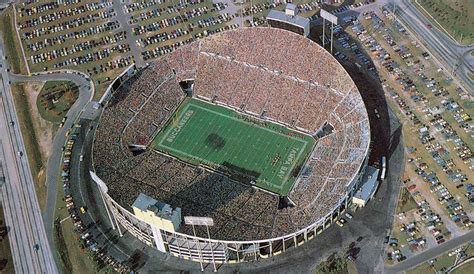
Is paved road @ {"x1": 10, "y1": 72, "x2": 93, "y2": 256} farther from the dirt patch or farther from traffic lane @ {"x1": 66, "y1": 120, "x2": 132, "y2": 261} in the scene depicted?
Answer: traffic lane @ {"x1": 66, "y1": 120, "x2": 132, "y2": 261}

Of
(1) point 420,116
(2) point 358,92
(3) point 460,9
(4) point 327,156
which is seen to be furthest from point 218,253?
(3) point 460,9

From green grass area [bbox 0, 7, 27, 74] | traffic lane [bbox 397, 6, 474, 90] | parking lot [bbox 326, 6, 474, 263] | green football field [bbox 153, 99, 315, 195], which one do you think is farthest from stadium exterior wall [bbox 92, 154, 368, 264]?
green grass area [bbox 0, 7, 27, 74]

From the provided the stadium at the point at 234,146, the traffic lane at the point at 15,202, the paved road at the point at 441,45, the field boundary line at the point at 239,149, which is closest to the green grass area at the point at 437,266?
the stadium at the point at 234,146

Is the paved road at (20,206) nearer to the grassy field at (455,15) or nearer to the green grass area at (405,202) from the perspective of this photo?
the green grass area at (405,202)

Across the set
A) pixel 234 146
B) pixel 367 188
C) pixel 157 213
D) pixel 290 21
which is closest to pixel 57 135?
pixel 234 146

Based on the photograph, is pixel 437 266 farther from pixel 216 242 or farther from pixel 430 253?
pixel 216 242
